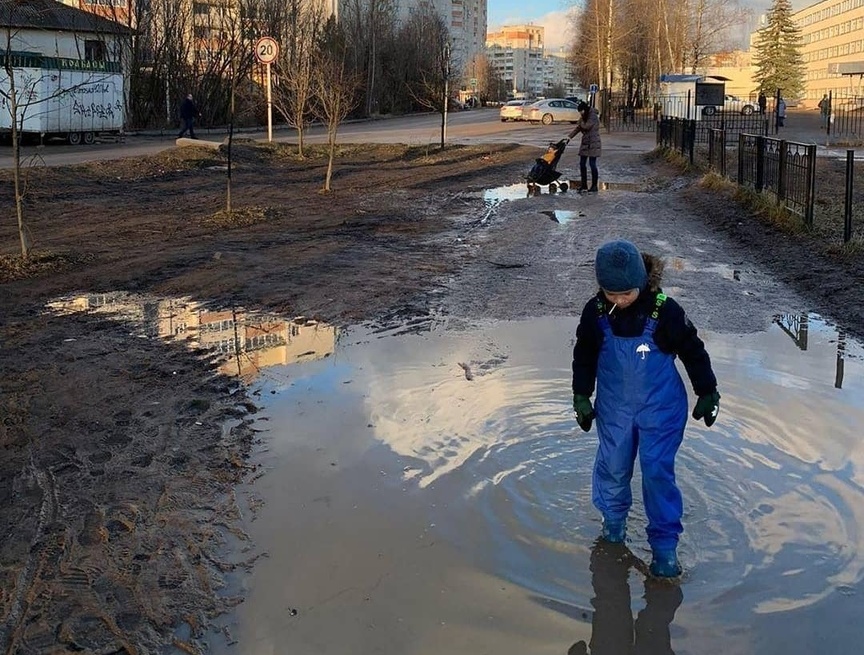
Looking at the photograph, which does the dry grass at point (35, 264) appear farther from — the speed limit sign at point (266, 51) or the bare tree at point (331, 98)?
the speed limit sign at point (266, 51)

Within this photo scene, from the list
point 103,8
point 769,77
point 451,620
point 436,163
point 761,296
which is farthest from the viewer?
point 769,77

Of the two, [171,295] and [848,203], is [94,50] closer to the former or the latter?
[171,295]

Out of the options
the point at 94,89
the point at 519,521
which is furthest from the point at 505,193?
the point at 94,89

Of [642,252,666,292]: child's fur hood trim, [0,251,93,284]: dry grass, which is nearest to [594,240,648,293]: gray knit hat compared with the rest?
[642,252,666,292]: child's fur hood trim

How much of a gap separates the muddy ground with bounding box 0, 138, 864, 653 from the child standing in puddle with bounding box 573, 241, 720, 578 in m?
1.70

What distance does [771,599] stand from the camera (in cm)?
374

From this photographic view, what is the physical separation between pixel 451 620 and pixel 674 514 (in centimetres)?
105

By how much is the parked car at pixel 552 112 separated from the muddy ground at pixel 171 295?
3119 cm

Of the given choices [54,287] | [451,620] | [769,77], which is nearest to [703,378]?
[451,620]

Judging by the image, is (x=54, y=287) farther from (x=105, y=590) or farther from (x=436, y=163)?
(x=436, y=163)

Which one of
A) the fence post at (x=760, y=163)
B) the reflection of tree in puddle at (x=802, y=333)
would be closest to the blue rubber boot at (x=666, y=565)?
the reflection of tree in puddle at (x=802, y=333)

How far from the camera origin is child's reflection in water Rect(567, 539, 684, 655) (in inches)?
136

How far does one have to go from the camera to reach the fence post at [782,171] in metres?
13.4

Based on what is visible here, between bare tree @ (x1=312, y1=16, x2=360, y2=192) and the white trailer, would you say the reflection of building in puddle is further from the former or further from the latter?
the white trailer
